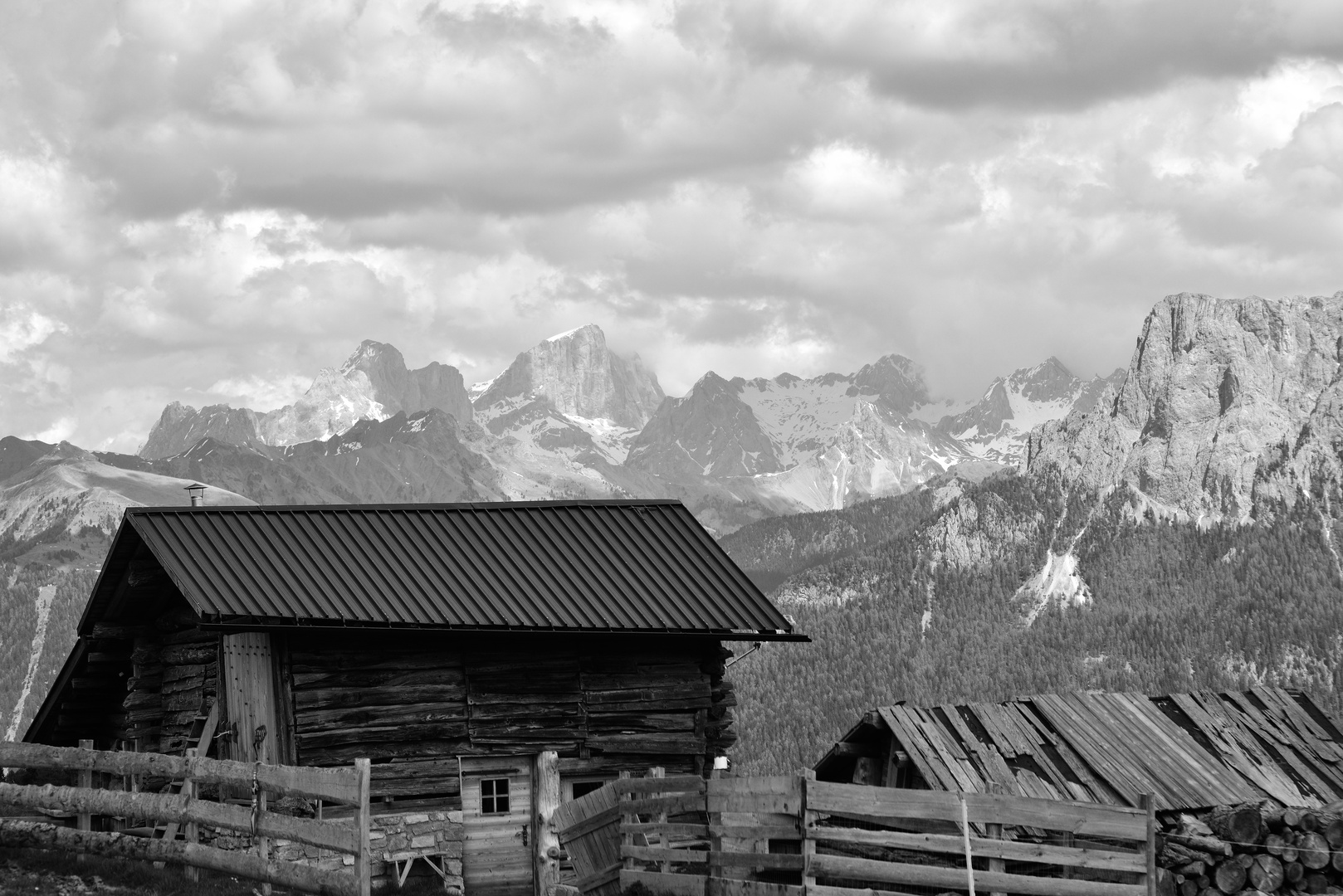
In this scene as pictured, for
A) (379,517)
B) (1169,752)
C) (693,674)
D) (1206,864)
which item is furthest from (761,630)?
(1206,864)

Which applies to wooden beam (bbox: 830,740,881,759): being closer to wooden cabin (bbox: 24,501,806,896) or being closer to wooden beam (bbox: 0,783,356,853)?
wooden cabin (bbox: 24,501,806,896)

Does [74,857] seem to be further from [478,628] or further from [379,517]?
[379,517]

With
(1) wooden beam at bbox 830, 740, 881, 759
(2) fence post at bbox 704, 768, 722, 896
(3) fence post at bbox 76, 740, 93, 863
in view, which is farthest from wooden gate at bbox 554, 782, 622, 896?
(3) fence post at bbox 76, 740, 93, 863

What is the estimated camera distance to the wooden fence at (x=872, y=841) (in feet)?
59.9

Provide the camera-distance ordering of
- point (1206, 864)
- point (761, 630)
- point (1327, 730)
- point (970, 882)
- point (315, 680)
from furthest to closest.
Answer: point (761, 630), point (315, 680), point (1327, 730), point (1206, 864), point (970, 882)

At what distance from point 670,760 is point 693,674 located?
5.71 feet

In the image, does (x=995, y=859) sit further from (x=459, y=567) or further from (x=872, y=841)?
(x=459, y=567)

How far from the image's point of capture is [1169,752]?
940 inches

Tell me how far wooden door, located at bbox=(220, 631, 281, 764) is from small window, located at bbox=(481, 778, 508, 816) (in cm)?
399

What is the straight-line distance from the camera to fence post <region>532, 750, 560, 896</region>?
92.0ft

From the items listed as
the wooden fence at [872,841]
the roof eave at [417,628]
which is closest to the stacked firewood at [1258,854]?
the wooden fence at [872,841]

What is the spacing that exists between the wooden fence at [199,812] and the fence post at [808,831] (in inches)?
199

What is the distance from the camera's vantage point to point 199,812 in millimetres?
21078

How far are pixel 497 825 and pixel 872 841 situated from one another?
44.5 feet
